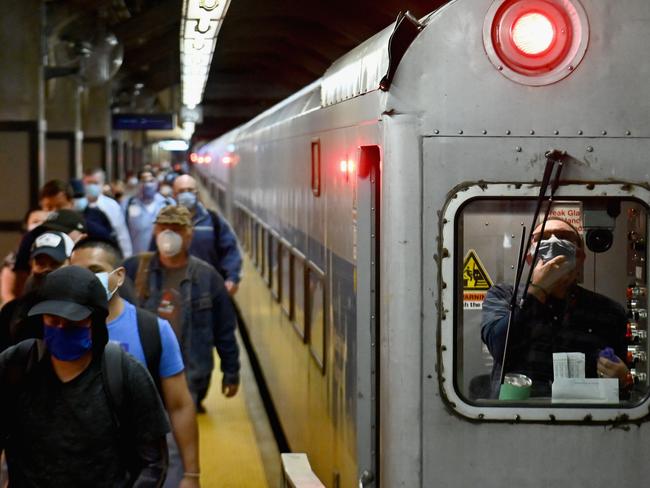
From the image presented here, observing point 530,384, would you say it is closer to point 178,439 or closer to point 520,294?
point 520,294

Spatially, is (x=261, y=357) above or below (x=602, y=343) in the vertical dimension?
below

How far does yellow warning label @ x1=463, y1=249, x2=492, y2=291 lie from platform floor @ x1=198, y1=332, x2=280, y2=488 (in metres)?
4.70

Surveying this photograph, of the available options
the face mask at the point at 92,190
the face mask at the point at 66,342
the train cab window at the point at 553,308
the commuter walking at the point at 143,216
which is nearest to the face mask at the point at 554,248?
the train cab window at the point at 553,308

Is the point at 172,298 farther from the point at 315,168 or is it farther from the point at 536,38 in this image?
the point at 536,38

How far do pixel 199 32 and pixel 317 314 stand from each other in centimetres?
690

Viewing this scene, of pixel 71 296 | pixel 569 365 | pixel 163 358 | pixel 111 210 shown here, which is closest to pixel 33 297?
pixel 163 358

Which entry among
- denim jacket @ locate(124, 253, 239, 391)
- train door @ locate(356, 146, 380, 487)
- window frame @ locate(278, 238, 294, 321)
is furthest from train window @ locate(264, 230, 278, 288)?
train door @ locate(356, 146, 380, 487)

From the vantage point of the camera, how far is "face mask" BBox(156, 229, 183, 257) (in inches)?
309

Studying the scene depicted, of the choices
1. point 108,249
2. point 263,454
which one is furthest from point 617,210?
point 263,454

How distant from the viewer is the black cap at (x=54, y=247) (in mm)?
6143

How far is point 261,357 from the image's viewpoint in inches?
470

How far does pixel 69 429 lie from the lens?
13.8 feet

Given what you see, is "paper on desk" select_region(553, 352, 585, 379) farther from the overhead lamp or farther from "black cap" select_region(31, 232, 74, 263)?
the overhead lamp

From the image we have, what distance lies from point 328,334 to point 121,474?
1.68m
